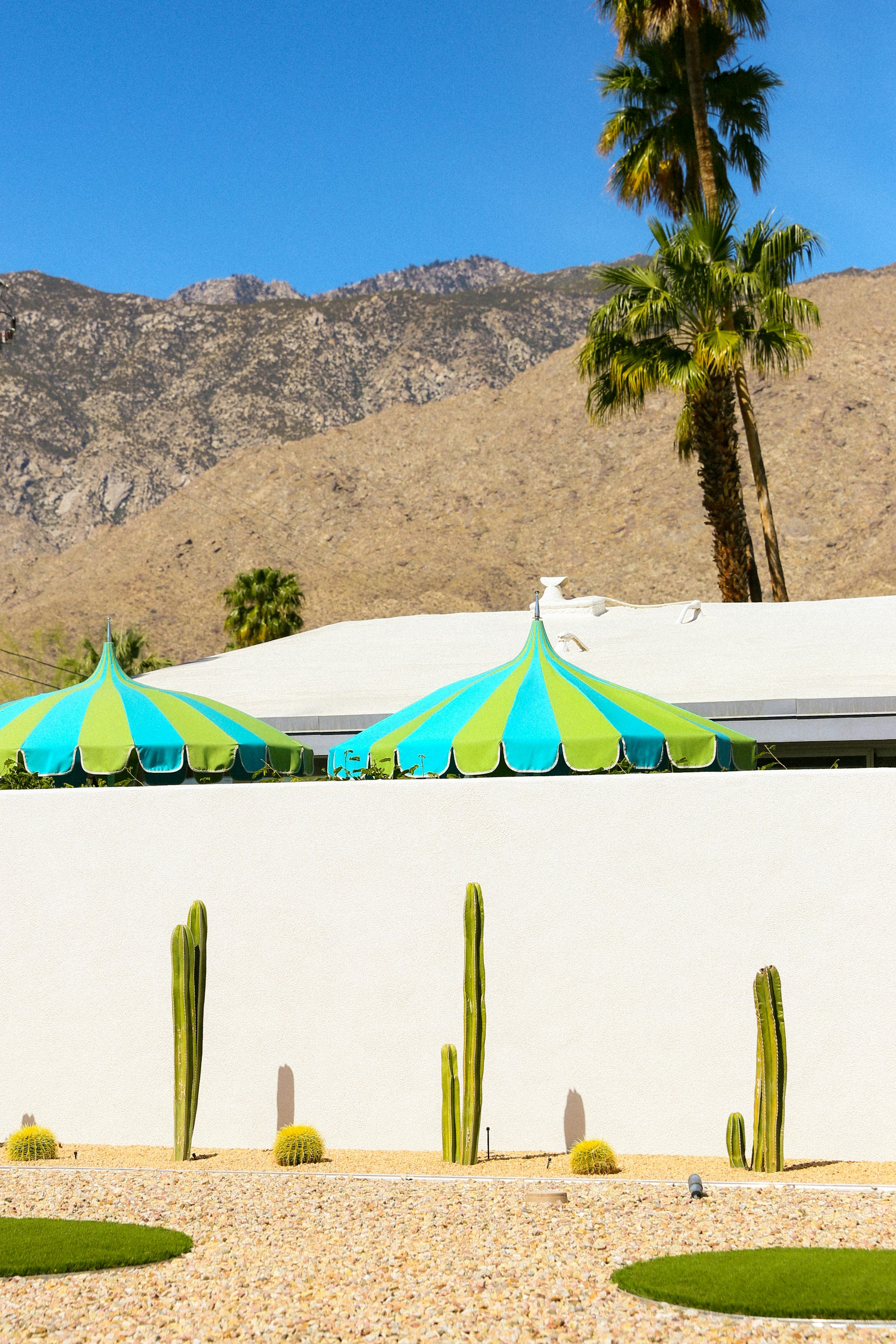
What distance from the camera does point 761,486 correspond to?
68.0ft

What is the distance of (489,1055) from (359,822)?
1.58 meters

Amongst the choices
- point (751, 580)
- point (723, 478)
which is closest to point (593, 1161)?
point (723, 478)

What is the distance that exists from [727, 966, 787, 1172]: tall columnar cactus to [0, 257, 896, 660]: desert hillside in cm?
5246

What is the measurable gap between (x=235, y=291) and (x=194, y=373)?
74.6 meters

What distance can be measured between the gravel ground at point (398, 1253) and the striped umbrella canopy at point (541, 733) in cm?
273

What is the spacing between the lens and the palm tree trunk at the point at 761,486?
19969 mm

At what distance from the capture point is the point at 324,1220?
569 centimetres

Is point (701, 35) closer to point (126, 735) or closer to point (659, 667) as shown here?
point (659, 667)

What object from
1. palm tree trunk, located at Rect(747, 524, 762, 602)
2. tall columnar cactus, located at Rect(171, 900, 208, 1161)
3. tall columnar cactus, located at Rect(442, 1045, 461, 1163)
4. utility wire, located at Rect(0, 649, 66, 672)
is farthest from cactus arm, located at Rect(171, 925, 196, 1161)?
utility wire, located at Rect(0, 649, 66, 672)

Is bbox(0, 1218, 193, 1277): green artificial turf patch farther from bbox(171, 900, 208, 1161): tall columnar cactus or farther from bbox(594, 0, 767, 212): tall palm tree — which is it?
bbox(594, 0, 767, 212): tall palm tree

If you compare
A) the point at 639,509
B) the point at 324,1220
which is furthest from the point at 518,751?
the point at 639,509

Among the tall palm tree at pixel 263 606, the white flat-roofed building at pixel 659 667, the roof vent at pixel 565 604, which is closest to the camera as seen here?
the white flat-roofed building at pixel 659 667

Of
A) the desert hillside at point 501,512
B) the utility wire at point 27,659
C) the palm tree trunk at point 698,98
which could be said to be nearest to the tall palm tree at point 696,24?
the palm tree trunk at point 698,98

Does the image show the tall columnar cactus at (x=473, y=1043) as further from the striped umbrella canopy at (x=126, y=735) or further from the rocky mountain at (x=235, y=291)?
the rocky mountain at (x=235, y=291)
